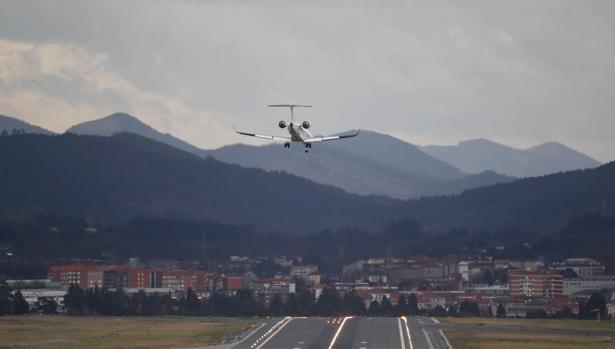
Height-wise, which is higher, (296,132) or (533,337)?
(296,132)

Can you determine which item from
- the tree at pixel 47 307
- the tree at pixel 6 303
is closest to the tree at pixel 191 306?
the tree at pixel 47 307

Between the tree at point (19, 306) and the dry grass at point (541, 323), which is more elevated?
the tree at point (19, 306)

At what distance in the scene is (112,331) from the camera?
150375 millimetres

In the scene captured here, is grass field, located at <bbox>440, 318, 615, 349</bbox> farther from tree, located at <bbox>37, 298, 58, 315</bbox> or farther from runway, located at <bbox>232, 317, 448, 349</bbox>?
tree, located at <bbox>37, 298, 58, 315</bbox>

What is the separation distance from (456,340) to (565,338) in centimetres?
936

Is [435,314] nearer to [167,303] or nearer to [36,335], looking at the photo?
[167,303]

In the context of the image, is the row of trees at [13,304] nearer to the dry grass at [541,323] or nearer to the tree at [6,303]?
the tree at [6,303]

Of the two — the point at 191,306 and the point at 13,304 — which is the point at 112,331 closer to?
the point at 13,304

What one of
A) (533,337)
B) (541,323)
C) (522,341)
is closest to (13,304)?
(541,323)

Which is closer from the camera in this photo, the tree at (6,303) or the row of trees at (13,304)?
the tree at (6,303)

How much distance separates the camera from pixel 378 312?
198m

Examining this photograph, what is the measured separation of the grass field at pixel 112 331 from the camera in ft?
439

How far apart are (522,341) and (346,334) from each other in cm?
1506

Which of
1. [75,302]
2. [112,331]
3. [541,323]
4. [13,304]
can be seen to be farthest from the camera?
[75,302]
